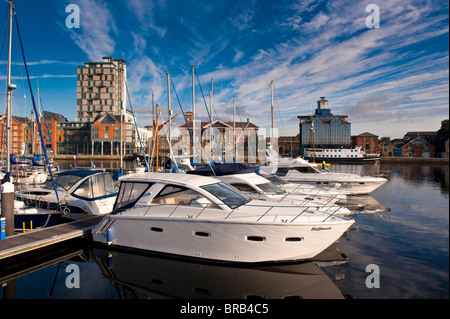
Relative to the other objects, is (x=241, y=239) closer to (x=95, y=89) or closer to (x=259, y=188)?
(x=259, y=188)

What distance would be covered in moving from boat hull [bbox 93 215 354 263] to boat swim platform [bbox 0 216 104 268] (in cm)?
320

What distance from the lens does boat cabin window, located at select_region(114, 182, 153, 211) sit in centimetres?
859

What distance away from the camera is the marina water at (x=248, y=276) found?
6555 millimetres

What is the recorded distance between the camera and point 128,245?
8.44m

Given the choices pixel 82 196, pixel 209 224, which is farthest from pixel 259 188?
pixel 82 196

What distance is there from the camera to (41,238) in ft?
28.8

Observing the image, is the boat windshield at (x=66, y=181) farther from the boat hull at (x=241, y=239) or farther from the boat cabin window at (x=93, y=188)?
the boat hull at (x=241, y=239)

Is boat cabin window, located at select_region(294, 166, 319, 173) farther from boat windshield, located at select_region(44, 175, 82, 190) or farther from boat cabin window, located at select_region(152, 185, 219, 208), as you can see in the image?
boat windshield, located at select_region(44, 175, 82, 190)

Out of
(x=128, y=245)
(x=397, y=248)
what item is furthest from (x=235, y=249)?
(x=397, y=248)

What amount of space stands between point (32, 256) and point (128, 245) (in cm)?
291

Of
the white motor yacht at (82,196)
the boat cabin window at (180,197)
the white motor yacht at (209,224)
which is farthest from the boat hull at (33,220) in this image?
the boat cabin window at (180,197)

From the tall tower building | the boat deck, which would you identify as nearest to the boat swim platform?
the boat deck

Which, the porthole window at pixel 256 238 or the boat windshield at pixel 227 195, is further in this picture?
the boat windshield at pixel 227 195
